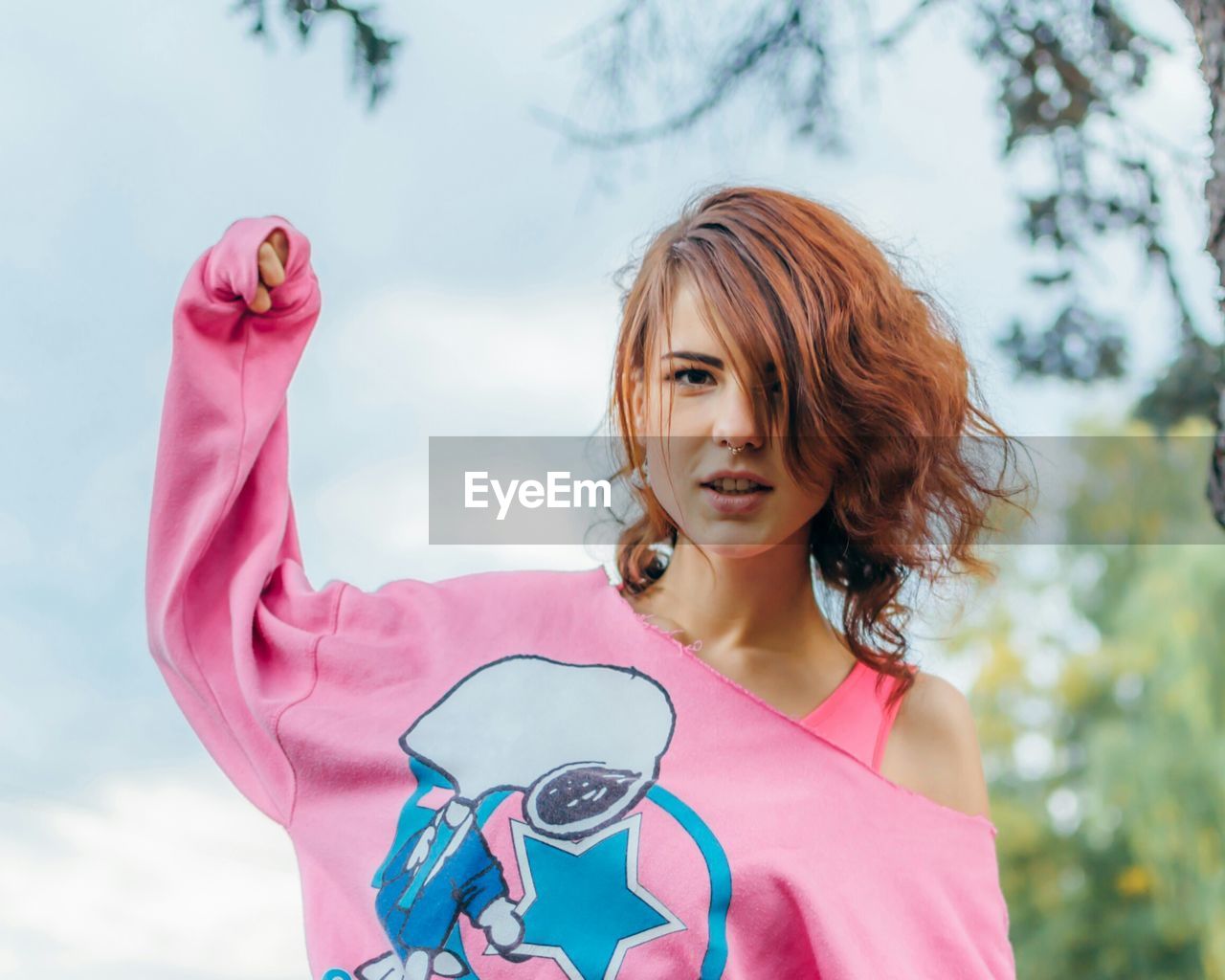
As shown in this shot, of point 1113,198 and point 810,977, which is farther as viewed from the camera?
point 1113,198

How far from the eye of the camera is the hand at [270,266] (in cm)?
112

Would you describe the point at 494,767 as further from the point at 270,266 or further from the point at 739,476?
the point at 270,266

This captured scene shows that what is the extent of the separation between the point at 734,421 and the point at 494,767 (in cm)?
37

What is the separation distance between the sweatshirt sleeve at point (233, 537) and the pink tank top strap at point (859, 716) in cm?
48

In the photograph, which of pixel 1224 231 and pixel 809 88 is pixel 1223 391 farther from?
pixel 809 88

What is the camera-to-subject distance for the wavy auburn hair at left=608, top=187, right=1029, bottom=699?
3.67ft

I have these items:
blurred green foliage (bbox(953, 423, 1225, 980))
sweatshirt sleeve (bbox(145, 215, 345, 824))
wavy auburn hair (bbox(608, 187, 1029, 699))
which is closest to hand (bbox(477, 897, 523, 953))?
sweatshirt sleeve (bbox(145, 215, 345, 824))

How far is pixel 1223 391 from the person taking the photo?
1.23 m

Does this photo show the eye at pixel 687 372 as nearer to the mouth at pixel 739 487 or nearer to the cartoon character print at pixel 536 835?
the mouth at pixel 739 487

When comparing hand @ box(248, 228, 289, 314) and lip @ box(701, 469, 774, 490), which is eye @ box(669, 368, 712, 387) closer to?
lip @ box(701, 469, 774, 490)

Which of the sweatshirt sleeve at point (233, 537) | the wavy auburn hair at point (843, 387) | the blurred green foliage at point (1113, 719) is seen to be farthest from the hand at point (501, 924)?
the blurred green foliage at point (1113, 719)

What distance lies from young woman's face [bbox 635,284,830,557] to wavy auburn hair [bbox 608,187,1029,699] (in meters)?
0.01

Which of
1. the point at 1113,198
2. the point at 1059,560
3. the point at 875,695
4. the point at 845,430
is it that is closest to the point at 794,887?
the point at 875,695

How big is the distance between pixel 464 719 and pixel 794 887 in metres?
0.33
